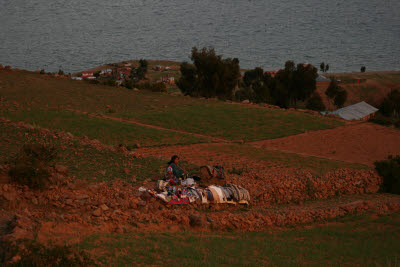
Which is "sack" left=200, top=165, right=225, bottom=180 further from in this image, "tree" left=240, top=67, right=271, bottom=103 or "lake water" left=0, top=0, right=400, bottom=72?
"lake water" left=0, top=0, right=400, bottom=72

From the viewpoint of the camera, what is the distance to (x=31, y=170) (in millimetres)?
9969

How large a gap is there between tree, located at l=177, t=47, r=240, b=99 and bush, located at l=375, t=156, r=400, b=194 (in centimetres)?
2566

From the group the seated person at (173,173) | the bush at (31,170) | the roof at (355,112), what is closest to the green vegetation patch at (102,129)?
the seated person at (173,173)

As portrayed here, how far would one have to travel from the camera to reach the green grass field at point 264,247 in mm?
7304

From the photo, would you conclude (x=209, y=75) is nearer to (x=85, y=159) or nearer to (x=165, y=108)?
(x=165, y=108)

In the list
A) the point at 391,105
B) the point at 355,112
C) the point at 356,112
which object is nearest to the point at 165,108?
the point at 355,112

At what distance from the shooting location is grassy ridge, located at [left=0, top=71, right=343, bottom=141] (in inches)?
990

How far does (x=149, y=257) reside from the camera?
7.27 meters

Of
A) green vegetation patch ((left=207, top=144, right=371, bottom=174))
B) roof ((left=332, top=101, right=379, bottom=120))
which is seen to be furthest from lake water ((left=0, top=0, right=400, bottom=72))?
green vegetation patch ((left=207, top=144, right=371, bottom=174))

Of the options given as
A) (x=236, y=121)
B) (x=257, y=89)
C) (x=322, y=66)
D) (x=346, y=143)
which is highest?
(x=322, y=66)

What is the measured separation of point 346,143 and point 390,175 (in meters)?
8.81

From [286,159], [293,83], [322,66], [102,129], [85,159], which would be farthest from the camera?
[322,66]

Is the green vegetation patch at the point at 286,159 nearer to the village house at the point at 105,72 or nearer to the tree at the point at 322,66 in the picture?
the village house at the point at 105,72

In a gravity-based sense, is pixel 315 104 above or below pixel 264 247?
above
